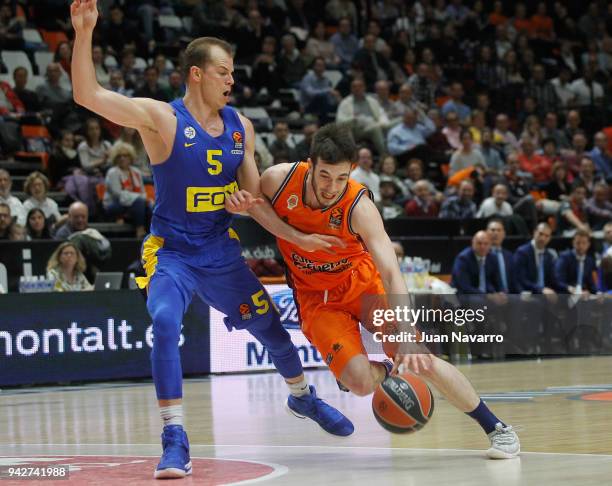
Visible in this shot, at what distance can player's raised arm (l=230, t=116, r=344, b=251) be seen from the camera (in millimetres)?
6297

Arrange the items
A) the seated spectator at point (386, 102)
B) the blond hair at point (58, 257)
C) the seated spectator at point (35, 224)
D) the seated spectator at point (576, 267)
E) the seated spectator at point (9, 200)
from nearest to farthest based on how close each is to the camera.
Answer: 1. the blond hair at point (58, 257)
2. the seated spectator at point (35, 224)
3. the seated spectator at point (9, 200)
4. the seated spectator at point (576, 267)
5. the seated spectator at point (386, 102)

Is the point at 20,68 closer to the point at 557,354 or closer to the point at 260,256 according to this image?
the point at 260,256

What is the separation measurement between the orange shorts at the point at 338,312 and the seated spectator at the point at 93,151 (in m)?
8.11

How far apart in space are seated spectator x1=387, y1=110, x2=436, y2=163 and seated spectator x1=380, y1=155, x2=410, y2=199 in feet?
4.87

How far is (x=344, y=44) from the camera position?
67.4 feet

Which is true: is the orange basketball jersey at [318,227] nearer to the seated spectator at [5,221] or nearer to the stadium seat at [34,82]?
the seated spectator at [5,221]

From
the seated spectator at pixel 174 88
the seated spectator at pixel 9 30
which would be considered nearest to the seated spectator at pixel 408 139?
the seated spectator at pixel 174 88

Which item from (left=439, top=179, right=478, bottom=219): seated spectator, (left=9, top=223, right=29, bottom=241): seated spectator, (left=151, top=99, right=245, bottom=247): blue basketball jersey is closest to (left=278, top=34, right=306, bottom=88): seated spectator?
(left=439, top=179, right=478, bottom=219): seated spectator

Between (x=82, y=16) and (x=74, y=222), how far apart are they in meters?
7.18

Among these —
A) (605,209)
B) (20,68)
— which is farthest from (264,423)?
(605,209)

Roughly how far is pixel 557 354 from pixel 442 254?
1848 millimetres

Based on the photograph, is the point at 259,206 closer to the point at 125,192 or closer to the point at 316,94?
the point at 125,192

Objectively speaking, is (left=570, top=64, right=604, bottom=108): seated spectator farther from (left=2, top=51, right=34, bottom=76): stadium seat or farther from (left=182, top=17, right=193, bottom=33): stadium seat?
(left=2, top=51, right=34, bottom=76): stadium seat

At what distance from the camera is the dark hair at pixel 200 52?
21.4 ft
